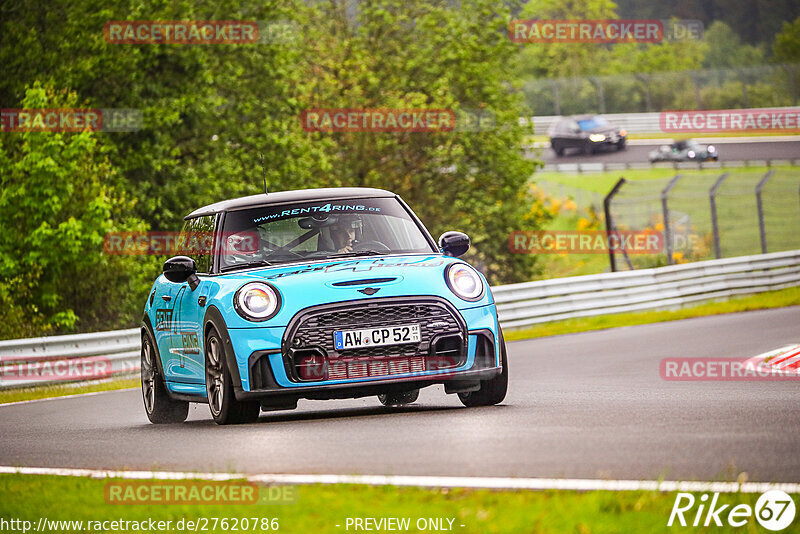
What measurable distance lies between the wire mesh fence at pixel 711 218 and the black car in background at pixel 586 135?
853cm

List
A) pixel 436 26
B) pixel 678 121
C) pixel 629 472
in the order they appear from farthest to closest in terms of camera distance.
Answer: pixel 678 121
pixel 436 26
pixel 629 472

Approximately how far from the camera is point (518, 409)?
9.17 metres

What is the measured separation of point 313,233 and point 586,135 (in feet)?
178

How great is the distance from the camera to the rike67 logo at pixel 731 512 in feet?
15.8

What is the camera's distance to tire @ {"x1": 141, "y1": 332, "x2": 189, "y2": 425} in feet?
35.3

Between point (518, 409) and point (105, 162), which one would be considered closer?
point (518, 409)

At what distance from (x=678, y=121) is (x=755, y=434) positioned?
207 feet

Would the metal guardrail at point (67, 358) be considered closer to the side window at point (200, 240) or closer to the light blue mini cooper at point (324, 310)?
the side window at point (200, 240)

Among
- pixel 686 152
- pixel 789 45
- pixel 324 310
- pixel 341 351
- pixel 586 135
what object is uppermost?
pixel 789 45

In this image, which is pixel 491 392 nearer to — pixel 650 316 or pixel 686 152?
pixel 650 316

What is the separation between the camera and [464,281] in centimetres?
917

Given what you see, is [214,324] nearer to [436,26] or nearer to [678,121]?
[436,26]

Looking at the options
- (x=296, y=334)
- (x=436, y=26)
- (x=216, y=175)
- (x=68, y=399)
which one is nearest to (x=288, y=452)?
(x=296, y=334)

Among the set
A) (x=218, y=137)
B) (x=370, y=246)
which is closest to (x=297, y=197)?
(x=370, y=246)
